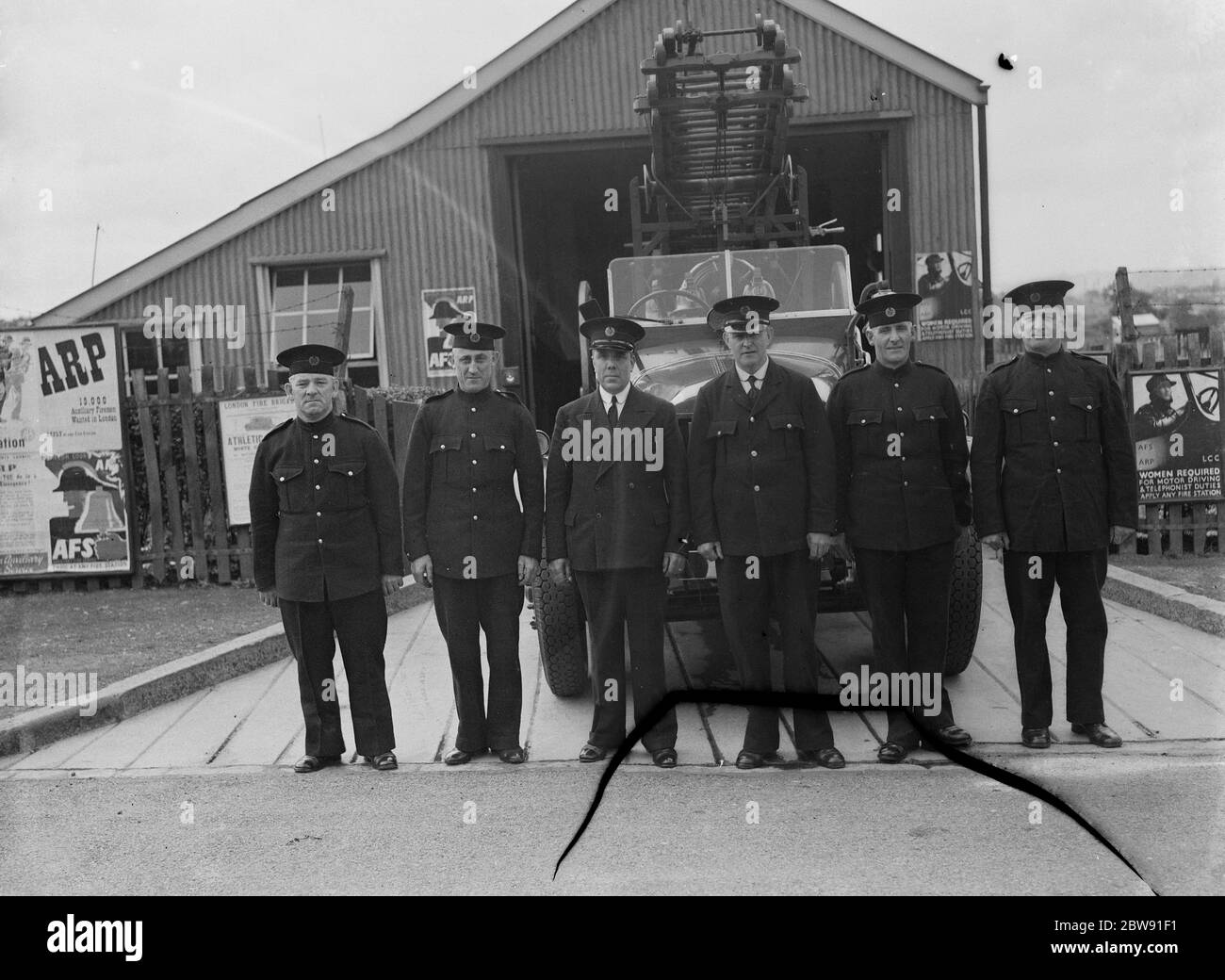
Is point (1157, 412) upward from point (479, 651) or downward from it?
upward

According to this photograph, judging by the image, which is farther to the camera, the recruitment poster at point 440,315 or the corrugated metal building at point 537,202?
the recruitment poster at point 440,315

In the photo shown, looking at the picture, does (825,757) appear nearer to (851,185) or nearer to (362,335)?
(851,185)

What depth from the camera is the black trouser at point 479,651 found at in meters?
4.11

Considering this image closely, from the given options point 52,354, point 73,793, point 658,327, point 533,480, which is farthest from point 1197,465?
point 52,354

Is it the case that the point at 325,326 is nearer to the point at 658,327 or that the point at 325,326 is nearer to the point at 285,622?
Result: the point at 658,327

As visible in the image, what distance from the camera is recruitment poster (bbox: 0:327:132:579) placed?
23.4ft

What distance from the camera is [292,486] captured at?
3963mm

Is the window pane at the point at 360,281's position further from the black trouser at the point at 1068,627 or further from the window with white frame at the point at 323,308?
the black trouser at the point at 1068,627

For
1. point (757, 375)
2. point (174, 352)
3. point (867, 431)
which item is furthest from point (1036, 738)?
point (174, 352)

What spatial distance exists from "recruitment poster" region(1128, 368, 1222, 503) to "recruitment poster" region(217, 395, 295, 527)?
5530mm

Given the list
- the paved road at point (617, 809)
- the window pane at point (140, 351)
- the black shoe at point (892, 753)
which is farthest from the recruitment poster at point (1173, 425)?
the window pane at point (140, 351)

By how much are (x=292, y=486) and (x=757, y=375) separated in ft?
5.47

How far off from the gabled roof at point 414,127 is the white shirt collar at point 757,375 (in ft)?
17.4

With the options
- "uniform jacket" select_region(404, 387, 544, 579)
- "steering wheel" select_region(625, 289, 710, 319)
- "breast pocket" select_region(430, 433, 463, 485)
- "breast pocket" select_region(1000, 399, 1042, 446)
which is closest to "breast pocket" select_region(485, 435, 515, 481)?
"uniform jacket" select_region(404, 387, 544, 579)
